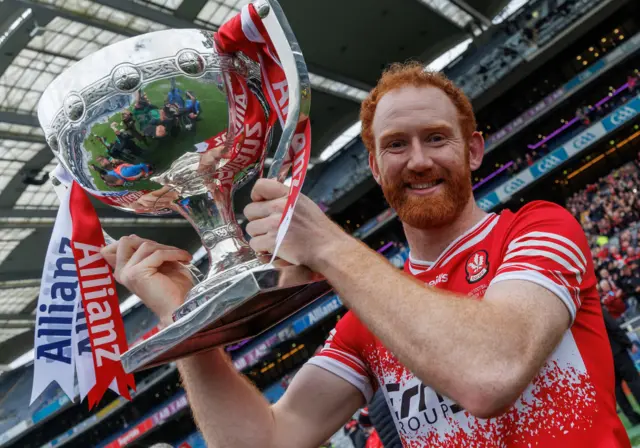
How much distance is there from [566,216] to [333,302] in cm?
1770

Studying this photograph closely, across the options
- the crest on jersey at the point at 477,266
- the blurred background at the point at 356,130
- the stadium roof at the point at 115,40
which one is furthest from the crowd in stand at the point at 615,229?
the crest on jersey at the point at 477,266

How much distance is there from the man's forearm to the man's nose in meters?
0.48

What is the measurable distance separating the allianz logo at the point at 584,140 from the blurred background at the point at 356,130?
4cm

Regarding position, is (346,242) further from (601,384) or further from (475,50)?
(475,50)

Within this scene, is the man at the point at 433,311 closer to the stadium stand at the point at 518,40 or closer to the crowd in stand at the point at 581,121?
the crowd in stand at the point at 581,121

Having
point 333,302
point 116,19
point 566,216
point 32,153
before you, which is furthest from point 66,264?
point 333,302

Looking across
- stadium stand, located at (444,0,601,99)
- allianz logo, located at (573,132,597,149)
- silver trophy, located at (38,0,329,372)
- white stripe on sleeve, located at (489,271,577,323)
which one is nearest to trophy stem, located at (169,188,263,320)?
silver trophy, located at (38,0,329,372)

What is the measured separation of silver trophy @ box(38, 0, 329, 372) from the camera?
3.22 feet

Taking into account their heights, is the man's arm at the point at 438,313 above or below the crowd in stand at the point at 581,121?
below

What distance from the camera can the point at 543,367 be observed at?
0.95m

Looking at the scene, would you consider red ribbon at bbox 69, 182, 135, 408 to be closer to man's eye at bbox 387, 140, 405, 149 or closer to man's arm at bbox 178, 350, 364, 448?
man's arm at bbox 178, 350, 364, 448

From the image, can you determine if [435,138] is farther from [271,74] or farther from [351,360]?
[351,360]

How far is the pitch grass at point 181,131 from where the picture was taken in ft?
3.24

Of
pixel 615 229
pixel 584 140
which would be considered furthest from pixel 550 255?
Result: pixel 584 140
